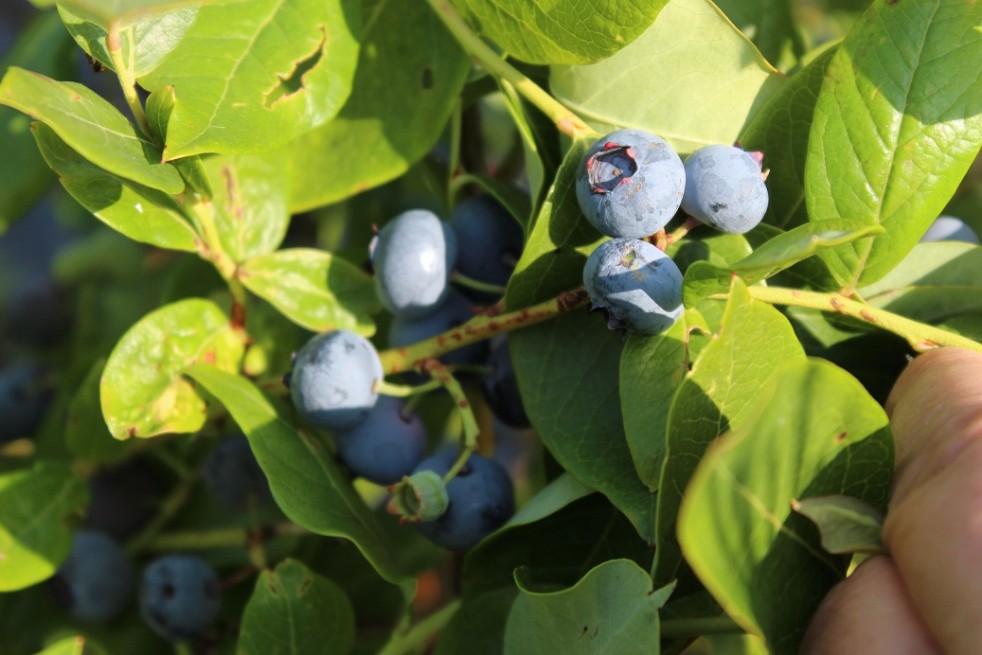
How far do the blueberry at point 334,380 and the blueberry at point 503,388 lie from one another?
0.15 m

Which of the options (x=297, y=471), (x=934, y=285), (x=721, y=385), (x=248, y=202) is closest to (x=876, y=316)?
(x=934, y=285)

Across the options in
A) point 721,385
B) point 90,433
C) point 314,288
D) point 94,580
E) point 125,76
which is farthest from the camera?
point 94,580

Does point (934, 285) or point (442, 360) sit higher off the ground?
point (934, 285)

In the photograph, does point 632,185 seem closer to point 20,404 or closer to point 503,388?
point 503,388

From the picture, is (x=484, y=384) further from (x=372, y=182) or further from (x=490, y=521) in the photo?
(x=372, y=182)

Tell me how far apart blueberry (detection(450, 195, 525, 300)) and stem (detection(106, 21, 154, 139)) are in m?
0.37

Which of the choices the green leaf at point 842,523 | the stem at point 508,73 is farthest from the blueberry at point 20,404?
the green leaf at point 842,523

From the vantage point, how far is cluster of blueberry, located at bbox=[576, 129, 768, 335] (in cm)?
85

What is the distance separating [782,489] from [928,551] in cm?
11

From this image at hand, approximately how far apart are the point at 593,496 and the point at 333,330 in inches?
13.4

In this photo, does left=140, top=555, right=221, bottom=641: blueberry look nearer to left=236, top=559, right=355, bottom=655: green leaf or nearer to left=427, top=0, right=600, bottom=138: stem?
left=236, top=559, right=355, bottom=655: green leaf

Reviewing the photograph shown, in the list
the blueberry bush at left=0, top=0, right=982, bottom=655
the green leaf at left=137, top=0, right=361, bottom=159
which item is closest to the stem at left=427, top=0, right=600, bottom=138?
the blueberry bush at left=0, top=0, right=982, bottom=655

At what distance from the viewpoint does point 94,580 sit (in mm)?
1441

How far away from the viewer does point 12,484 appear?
1.25 meters
